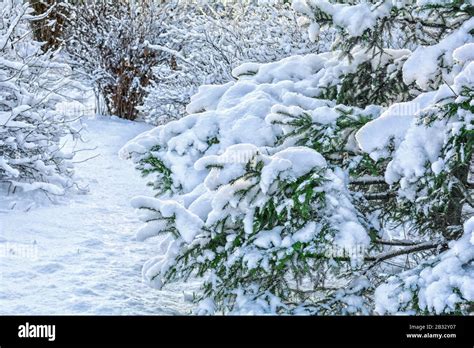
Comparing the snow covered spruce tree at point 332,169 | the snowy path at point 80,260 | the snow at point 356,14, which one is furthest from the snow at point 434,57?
the snowy path at point 80,260

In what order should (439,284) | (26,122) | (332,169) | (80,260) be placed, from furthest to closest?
(26,122) < (80,260) < (332,169) < (439,284)

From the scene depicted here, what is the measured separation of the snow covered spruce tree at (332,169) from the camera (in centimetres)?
322

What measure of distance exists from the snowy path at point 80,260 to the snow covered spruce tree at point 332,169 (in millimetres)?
551

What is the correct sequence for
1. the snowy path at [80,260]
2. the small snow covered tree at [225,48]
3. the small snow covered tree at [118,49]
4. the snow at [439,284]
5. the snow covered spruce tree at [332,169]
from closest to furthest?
the snow at [439,284] < the snow covered spruce tree at [332,169] < the snowy path at [80,260] < the small snow covered tree at [225,48] < the small snow covered tree at [118,49]

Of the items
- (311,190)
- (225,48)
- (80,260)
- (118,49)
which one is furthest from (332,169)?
(118,49)

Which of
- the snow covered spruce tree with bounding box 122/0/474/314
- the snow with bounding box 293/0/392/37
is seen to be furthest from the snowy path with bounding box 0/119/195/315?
the snow with bounding box 293/0/392/37

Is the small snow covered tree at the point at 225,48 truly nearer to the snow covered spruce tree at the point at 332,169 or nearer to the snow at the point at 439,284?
the snow covered spruce tree at the point at 332,169

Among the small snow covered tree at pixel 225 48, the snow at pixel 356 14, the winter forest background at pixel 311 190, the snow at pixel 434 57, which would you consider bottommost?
the winter forest background at pixel 311 190

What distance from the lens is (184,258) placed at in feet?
13.3

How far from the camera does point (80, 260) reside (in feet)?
17.4

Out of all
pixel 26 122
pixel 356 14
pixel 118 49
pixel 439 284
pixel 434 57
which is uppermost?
pixel 118 49

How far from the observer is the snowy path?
4438 mm

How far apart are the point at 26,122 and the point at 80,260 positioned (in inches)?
81.7

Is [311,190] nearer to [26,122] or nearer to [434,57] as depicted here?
[434,57]
